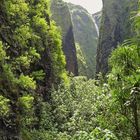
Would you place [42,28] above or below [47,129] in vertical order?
above

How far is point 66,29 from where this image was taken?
2141 inches

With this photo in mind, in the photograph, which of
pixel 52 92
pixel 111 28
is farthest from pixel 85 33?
pixel 52 92

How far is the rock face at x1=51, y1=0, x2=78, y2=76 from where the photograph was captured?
2064 inches

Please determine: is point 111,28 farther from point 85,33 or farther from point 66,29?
point 85,33

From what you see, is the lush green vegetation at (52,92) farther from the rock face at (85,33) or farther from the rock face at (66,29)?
the rock face at (85,33)

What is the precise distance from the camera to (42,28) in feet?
96.6

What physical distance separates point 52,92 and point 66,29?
27.9 metres

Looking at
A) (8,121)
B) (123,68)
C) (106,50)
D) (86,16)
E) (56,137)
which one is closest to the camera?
(123,68)

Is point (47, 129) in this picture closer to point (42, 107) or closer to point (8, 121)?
point (42, 107)

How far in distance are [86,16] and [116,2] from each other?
2924 cm

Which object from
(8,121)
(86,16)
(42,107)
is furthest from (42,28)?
(86,16)

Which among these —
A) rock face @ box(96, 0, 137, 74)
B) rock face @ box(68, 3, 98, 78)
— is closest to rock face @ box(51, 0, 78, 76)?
rock face @ box(96, 0, 137, 74)

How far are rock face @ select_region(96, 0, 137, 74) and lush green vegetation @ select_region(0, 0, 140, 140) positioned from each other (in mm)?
23574

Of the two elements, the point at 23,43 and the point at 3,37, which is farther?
the point at 23,43
